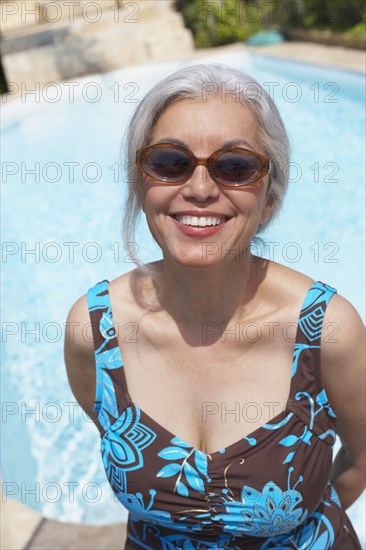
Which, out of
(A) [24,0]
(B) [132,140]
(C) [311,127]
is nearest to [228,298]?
(B) [132,140]

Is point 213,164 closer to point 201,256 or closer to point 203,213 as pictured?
point 203,213

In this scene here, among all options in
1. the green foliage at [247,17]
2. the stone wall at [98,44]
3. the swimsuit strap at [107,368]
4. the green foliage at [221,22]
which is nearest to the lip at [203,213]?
the swimsuit strap at [107,368]

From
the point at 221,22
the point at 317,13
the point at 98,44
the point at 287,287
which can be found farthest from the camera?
the point at 221,22

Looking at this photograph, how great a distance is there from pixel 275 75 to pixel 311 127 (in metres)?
3.60

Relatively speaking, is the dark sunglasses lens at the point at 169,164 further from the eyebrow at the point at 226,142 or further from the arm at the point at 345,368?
the arm at the point at 345,368

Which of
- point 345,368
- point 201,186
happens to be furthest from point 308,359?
point 201,186

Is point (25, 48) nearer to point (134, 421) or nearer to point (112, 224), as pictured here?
point (112, 224)

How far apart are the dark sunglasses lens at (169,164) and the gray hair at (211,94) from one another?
0.11m

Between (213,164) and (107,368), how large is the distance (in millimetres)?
667

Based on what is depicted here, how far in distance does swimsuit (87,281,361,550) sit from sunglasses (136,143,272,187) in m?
0.38

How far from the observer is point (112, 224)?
26.6ft

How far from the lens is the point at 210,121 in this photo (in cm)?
172

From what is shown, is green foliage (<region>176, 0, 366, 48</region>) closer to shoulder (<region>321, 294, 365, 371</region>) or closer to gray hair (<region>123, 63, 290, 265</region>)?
gray hair (<region>123, 63, 290, 265</region>)

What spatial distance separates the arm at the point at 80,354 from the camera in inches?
78.0
